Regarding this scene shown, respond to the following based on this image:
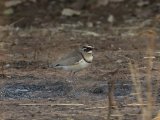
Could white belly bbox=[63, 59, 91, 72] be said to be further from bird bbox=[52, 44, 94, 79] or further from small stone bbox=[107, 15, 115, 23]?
small stone bbox=[107, 15, 115, 23]

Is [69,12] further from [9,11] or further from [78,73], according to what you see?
[78,73]

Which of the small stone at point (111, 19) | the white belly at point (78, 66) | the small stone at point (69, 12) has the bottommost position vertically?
the small stone at point (111, 19)

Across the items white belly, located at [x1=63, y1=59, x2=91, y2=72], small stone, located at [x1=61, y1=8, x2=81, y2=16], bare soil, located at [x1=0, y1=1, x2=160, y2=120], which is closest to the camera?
bare soil, located at [x1=0, y1=1, x2=160, y2=120]

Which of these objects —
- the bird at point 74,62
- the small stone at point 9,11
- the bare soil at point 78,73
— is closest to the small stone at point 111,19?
the bare soil at point 78,73

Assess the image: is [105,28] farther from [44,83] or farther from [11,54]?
[44,83]

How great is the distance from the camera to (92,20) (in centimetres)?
1727

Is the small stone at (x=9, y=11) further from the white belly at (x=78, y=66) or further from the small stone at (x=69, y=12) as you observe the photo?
the white belly at (x=78, y=66)

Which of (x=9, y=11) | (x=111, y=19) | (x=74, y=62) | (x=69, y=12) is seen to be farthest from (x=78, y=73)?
(x=9, y=11)

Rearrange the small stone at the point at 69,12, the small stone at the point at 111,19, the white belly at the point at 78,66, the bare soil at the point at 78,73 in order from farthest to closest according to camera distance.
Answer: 1. the small stone at the point at 69,12
2. the small stone at the point at 111,19
3. the white belly at the point at 78,66
4. the bare soil at the point at 78,73

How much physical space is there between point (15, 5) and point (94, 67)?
6.54 metres

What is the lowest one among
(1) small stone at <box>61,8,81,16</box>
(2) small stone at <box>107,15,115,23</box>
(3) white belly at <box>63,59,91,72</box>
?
(2) small stone at <box>107,15,115,23</box>

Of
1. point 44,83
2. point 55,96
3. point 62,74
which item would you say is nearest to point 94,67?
point 62,74

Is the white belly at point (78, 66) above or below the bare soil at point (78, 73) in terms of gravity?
above

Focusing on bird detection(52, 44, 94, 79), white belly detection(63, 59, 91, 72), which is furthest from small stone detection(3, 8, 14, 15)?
white belly detection(63, 59, 91, 72)
